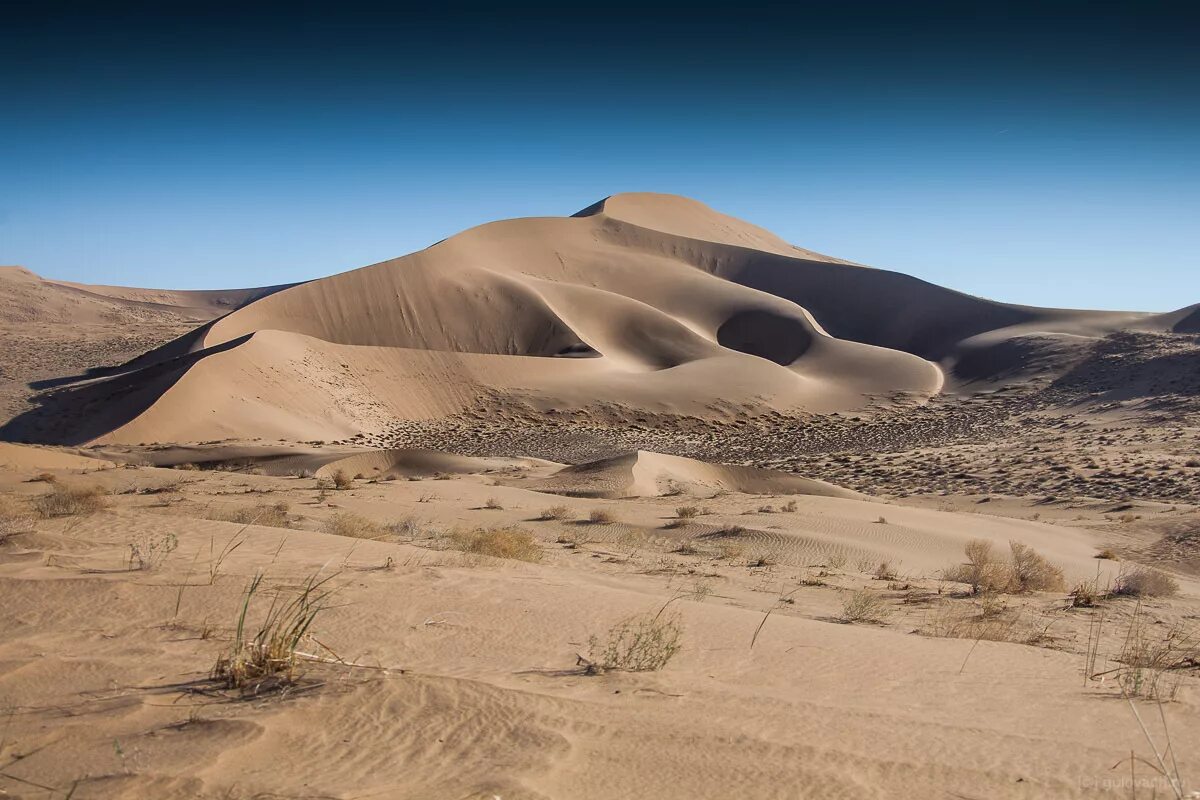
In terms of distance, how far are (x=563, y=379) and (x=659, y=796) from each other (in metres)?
46.4

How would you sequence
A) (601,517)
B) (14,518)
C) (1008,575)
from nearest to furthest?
(14,518) < (1008,575) < (601,517)

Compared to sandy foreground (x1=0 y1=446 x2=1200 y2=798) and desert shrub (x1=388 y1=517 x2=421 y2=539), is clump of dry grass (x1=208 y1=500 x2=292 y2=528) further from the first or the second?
sandy foreground (x1=0 y1=446 x2=1200 y2=798)

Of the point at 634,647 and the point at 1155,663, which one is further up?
the point at 634,647

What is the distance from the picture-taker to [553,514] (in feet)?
52.9

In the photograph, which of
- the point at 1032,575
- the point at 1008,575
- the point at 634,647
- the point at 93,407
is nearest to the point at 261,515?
the point at 634,647

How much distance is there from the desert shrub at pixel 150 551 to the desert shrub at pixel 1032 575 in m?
9.80

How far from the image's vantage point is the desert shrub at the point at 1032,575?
443 inches

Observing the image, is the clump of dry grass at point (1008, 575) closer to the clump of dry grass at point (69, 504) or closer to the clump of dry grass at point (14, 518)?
the clump of dry grass at point (14, 518)

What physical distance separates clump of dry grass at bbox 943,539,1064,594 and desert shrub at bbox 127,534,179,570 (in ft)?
28.8

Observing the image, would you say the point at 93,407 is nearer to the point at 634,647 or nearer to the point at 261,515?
the point at 261,515

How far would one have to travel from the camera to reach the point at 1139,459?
27594mm

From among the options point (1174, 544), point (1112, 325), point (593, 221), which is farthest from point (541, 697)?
point (593, 221)

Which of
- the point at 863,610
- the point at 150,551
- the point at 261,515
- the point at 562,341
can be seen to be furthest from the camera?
the point at 562,341

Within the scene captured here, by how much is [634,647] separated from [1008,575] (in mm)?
8552
